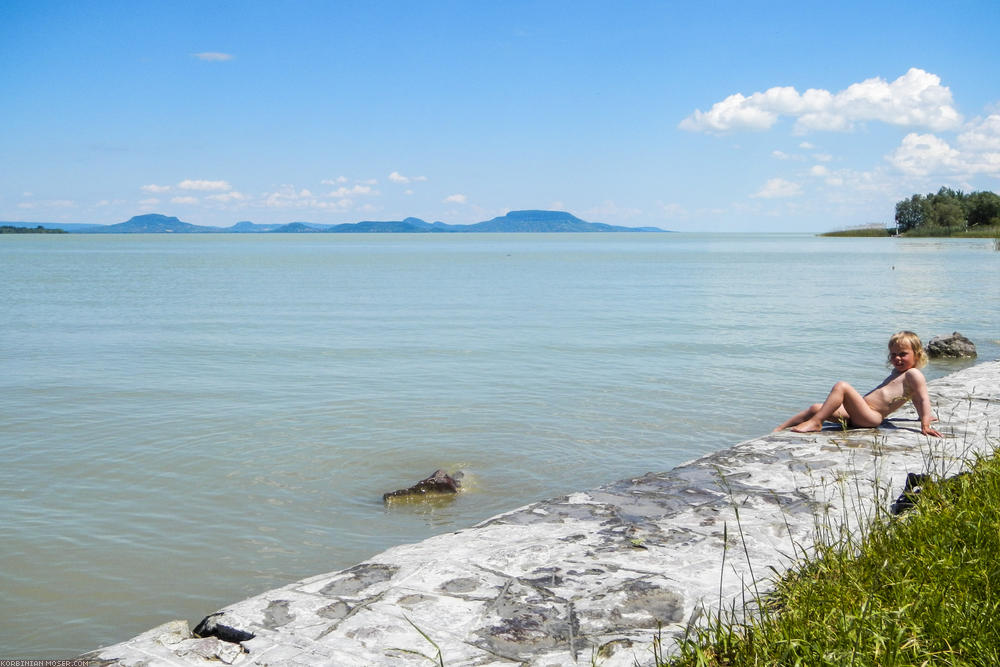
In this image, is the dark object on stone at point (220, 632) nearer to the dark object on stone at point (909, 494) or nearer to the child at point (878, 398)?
the dark object on stone at point (909, 494)

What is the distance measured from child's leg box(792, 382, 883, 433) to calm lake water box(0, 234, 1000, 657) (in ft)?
5.32

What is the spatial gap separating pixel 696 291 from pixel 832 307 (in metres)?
8.40

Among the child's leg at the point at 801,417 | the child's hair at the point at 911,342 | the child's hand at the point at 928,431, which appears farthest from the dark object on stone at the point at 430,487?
the child's hair at the point at 911,342

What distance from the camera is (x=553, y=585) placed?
4.22m

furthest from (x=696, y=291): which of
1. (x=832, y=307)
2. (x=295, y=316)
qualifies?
(x=295, y=316)

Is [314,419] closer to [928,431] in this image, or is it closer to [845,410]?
[845,410]

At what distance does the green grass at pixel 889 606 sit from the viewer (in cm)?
295

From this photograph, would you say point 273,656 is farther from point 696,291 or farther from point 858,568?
point 696,291

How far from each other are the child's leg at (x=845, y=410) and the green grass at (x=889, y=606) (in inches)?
134

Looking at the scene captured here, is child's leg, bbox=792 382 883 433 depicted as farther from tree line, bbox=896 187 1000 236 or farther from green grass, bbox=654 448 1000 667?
tree line, bbox=896 187 1000 236

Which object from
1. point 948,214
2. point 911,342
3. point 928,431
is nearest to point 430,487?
point 928,431

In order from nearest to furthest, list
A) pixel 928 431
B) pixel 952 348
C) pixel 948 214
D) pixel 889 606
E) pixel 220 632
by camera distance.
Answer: pixel 889 606 < pixel 220 632 < pixel 928 431 < pixel 952 348 < pixel 948 214

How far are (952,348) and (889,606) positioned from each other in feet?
48.7

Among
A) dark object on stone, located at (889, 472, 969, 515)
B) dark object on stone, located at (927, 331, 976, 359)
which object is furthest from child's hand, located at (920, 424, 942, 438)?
dark object on stone, located at (927, 331, 976, 359)
